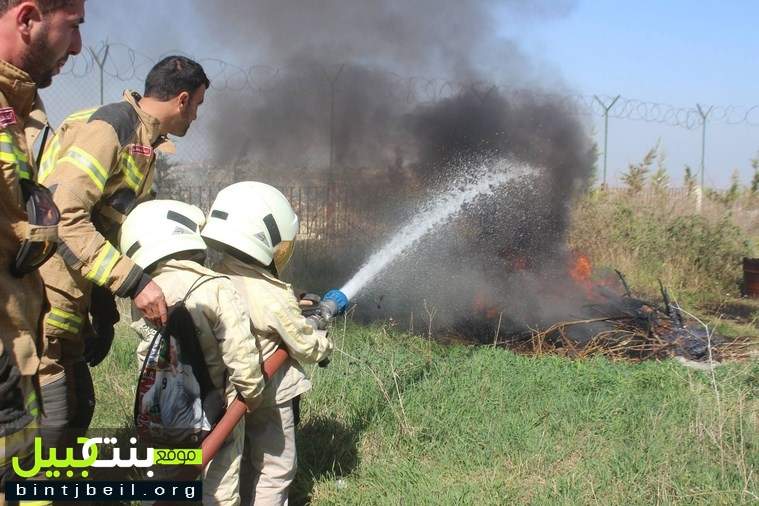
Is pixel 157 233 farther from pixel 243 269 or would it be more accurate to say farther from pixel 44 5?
pixel 44 5

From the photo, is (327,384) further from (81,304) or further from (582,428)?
(81,304)

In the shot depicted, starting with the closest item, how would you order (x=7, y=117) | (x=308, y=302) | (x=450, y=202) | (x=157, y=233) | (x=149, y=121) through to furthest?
(x=7, y=117) < (x=157, y=233) < (x=149, y=121) < (x=308, y=302) < (x=450, y=202)

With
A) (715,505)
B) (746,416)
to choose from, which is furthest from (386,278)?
(715,505)

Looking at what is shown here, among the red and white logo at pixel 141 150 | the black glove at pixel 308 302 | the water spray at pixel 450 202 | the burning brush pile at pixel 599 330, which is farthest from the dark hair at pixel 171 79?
the water spray at pixel 450 202

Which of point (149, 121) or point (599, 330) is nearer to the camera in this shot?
point (149, 121)

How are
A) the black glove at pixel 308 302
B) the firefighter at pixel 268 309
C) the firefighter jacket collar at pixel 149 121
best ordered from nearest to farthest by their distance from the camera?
the firefighter at pixel 268 309 → the firefighter jacket collar at pixel 149 121 → the black glove at pixel 308 302

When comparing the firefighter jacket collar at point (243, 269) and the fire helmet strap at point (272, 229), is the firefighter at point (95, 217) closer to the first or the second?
the firefighter jacket collar at point (243, 269)

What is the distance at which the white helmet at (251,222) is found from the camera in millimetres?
2748

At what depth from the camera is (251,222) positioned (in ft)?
9.08

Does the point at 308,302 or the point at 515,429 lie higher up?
the point at 308,302

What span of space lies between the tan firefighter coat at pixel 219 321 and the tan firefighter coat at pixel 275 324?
130 millimetres

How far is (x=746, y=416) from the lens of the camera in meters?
3.57

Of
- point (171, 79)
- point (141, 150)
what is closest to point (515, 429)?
point (141, 150)

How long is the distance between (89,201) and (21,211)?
31.5 inches
